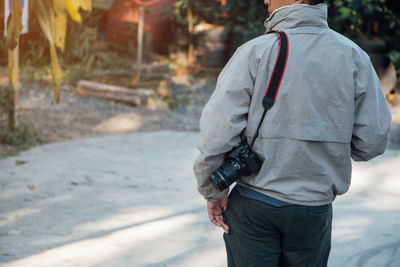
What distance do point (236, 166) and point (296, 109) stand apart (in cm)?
31

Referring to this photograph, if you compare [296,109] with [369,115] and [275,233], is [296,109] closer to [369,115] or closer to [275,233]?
[369,115]

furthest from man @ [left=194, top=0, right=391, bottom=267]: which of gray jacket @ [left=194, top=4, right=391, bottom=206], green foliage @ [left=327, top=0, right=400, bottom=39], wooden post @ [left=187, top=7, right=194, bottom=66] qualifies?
wooden post @ [left=187, top=7, right=194, bottom=66]

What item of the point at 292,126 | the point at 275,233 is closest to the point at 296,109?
the point at 292,126

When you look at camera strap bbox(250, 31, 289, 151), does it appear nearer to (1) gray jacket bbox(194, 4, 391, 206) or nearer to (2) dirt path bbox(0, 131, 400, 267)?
(1) gray jacket bbox(194, 4, 391, 206)

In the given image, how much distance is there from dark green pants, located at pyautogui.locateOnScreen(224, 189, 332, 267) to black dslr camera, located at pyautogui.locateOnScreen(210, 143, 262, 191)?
121mm

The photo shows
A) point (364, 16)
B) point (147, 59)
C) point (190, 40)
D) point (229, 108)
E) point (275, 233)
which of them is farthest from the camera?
point (190, 40)

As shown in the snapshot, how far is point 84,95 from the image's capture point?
9.05 metres

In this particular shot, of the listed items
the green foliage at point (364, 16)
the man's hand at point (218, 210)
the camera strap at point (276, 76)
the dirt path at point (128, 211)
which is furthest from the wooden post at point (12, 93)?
the green foliage at point (364, 16)

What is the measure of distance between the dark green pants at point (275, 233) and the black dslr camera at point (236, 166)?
121 millimetres

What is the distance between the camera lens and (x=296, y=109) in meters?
1.96

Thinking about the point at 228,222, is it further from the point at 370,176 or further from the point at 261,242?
the point at 370,176

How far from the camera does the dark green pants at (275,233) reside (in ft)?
6.59

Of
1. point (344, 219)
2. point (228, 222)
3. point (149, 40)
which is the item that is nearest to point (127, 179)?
point (344, 219)

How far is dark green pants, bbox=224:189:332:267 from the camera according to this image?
2.01m
